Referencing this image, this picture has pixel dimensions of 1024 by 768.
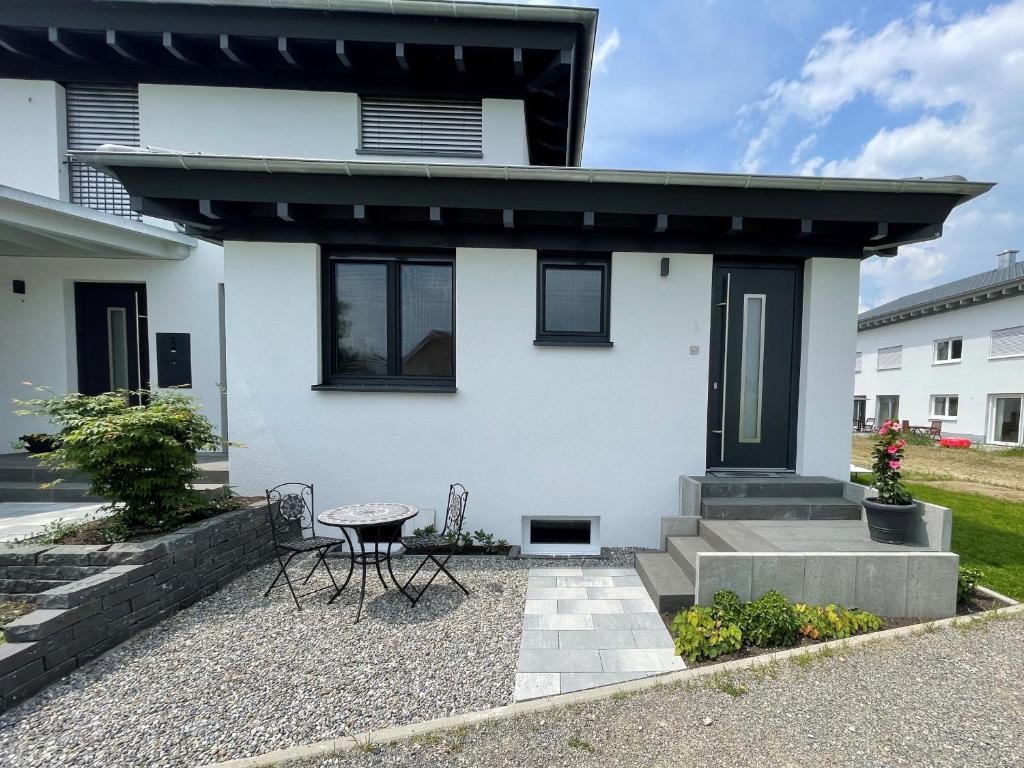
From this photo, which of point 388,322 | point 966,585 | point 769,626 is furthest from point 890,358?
point 388,322

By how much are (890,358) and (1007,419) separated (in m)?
6.01

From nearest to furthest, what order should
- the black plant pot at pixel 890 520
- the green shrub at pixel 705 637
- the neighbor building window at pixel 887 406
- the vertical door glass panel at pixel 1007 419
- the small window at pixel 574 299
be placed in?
1. the green shrub at pixel 705 637
2. the black plant pot at pixel 890 520
3. the small window at pixel 574 299
4. the vertical door glass panel at pixel 1007 419
5. the neighbor building window at pixel 887 406

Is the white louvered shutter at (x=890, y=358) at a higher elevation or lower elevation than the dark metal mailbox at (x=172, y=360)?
higher

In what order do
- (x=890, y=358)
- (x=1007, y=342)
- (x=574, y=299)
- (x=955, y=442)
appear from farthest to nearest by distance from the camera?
(x=890, y=358), (x=955, y=442), (x=1007, y=342), (x=574, y=299)

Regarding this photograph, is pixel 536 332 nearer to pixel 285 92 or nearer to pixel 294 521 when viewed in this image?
pixel 294 521

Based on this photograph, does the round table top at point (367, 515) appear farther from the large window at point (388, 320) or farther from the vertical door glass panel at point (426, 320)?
the vertical door glass panel at point (426, 320)

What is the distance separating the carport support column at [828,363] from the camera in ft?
15.9

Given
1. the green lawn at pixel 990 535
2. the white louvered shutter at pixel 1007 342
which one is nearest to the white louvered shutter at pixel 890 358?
the white louvered shutter at pixel 1007 342

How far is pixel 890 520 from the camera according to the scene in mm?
3656

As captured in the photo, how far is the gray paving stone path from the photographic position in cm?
271

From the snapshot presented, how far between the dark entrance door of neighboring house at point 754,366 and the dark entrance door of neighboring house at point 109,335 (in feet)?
28.2

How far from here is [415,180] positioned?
4.39 meters

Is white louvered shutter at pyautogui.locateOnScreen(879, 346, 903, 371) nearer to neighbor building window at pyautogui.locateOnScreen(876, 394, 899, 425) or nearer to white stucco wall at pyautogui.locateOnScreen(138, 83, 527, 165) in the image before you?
neighbor building window at pyautogui.locateOnScreen(876, 394, 899, 425)

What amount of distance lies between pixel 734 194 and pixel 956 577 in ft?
13.1
